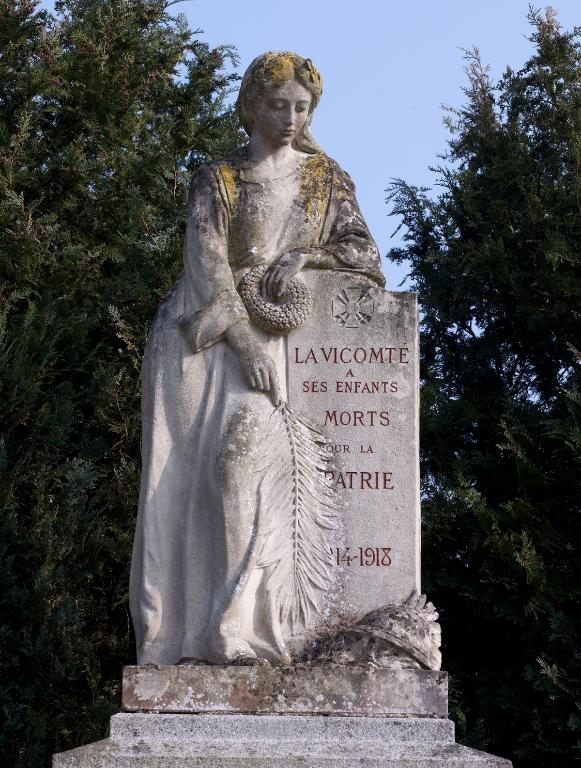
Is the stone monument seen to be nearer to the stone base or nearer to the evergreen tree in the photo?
the stone base

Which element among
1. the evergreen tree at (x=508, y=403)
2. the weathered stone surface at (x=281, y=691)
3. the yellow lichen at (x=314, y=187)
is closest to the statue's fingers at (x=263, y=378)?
the yellow lichen at (x=314, y=187)

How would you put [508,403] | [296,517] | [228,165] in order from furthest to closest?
1. [508,403]
2. [228,165]
3. [296,517]

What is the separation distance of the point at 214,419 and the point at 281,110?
180 centimetres

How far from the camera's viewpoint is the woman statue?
9.16 metres

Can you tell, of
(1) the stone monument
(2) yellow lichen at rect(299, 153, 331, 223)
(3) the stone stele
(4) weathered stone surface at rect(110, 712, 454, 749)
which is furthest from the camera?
(2) yellow lichen at rect(299, 153, 331, 223)

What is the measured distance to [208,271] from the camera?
375 inches

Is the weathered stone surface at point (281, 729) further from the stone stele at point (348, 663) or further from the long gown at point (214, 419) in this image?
the long gown at point (214, 419)

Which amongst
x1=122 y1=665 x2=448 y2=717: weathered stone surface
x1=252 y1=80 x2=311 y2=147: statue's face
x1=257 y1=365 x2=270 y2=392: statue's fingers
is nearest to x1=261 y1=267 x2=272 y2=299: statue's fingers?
x1=257 y1=365 x2=270 y2=392: statue's fingers

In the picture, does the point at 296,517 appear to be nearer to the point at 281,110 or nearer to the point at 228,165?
the point at 228,165

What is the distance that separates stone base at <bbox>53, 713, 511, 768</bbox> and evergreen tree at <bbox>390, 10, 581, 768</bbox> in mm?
5523

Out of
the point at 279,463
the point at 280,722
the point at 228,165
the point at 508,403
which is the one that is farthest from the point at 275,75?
the point at 508,403

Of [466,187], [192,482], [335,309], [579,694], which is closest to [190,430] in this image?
[192,482]

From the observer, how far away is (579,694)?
13.9m

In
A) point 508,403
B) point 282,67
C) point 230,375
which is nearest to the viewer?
point 230,375
